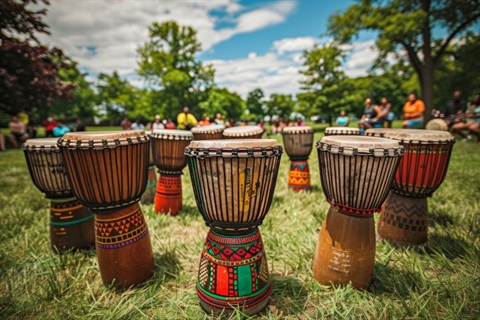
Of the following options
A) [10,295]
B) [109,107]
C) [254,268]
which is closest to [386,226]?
[254,268]

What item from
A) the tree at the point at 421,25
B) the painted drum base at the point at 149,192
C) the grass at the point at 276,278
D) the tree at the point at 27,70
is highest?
the tree at the point at 421,25

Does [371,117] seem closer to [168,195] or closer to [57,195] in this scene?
[168,195]

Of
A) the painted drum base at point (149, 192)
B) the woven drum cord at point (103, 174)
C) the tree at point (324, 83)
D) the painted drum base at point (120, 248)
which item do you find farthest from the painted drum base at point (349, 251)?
the tree at point (324, 83)

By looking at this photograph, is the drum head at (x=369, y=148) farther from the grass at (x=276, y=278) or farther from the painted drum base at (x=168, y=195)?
the painted drum base at (x=168, y=195)

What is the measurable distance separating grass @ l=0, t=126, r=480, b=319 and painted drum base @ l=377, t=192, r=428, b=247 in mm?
101

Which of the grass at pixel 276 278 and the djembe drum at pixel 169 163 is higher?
the djembe drum at pixel 169 163

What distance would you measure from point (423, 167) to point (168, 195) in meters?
2.64

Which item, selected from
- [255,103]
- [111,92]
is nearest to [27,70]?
[111,92]

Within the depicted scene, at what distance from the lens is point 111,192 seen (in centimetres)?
174

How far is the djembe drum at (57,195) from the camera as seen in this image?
6.98 ft

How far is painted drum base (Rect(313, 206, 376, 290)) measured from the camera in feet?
5.36

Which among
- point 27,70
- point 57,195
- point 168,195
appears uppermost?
point 27,70

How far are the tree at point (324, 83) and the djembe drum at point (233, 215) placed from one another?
86.7 feet

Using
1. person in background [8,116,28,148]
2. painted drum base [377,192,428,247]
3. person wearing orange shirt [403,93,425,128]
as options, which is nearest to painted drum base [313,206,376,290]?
painted drum base [377,192,428,247]
